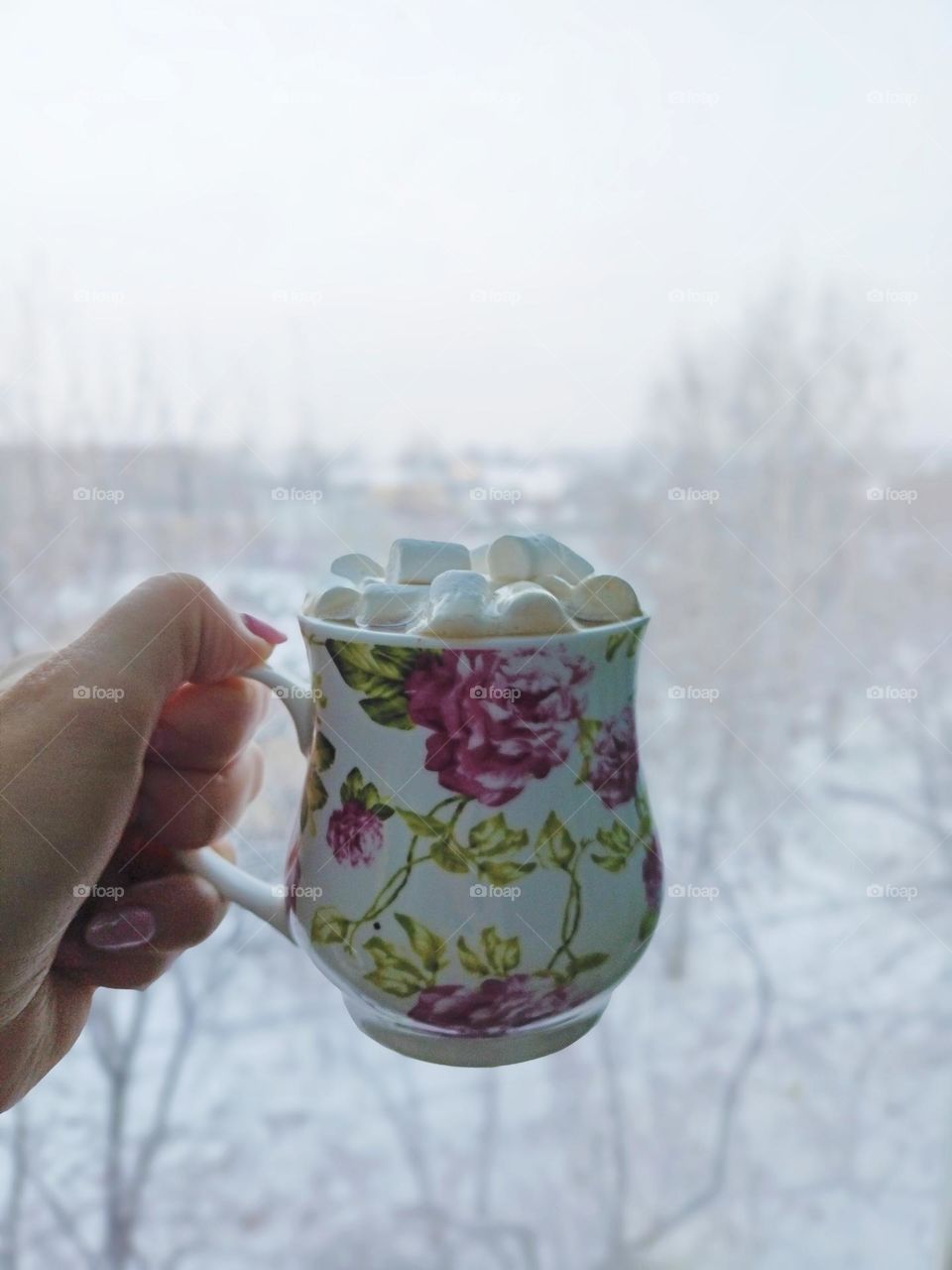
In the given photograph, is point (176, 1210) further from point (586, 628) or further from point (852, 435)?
point (852, 435)

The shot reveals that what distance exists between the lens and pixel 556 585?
1.51ft

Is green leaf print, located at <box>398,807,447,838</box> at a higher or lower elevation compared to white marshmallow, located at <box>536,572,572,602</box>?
lower

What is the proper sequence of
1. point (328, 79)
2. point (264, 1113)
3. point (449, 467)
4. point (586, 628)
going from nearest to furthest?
point (586, 628)
point (328, 79)
point (449, 467)
point (264, 1113)

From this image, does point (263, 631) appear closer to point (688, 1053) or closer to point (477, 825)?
point (477, 825)

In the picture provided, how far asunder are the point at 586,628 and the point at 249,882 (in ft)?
0.77

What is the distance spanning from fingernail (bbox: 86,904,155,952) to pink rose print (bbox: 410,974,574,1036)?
0.21 meters

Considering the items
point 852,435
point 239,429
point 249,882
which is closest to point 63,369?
point 239,429

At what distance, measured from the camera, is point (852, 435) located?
103 cm
